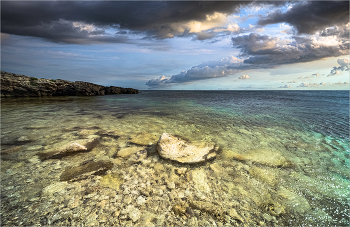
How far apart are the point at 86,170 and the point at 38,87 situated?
46961 millimetres

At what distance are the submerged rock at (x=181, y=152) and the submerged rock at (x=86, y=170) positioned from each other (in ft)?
5.63

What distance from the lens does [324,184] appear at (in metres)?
3.81

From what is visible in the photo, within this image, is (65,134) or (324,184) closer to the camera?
(324,184)

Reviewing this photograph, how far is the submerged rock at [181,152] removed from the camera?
4.60 meters

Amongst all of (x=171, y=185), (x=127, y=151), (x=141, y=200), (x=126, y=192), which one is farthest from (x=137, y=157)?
(x=141, y=200)

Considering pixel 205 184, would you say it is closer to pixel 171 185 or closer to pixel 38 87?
pixel 171 185

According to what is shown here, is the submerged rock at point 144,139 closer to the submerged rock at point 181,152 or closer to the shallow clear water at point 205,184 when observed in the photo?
the shallow clear water at point 205,184

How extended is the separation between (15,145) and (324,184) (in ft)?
33.8

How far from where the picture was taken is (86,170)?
12.9 feet

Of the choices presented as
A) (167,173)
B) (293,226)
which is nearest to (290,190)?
(293,226)

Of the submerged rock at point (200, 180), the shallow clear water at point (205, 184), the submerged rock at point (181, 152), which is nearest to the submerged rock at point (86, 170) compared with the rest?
the shallow clear water at point (205, 184)

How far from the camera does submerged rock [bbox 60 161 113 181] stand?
3.65m

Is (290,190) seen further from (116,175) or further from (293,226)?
(116,175)

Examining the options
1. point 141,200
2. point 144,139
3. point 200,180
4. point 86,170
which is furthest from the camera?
point 144,139
